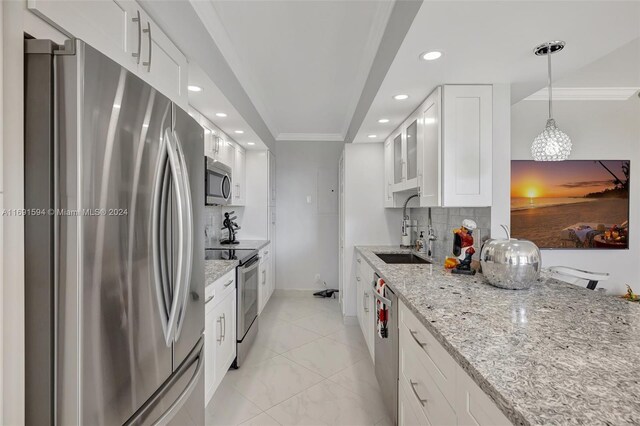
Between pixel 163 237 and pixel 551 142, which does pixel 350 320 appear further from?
pixel 163 237

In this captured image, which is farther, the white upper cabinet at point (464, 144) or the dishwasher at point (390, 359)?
the white upper cabinet at point (464, 144)

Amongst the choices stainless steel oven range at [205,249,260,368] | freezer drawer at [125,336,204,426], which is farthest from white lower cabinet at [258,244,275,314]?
freezer drawer at [125,336,204,426]

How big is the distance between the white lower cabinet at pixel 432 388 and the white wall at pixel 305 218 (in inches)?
121

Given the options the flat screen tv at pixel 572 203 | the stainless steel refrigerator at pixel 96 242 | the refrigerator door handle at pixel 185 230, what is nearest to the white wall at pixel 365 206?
the flat screen tv at pixel 572 203

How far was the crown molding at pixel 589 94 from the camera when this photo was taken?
287 cm

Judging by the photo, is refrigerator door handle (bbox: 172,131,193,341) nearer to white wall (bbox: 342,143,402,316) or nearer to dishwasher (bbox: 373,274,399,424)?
dishwasher (bbox: 373,274,399,424)

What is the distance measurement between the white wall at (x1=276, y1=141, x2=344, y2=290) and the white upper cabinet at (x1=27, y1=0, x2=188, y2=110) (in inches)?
120

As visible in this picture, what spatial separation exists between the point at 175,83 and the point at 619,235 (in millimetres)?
4161

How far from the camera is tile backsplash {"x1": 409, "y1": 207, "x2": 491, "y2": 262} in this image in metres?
2.00

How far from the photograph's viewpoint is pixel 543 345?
866 mm

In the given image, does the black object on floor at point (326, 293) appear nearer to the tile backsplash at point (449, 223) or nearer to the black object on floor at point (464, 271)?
the tile backsplash at point (449, 223)

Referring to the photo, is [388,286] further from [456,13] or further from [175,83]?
[175,83]

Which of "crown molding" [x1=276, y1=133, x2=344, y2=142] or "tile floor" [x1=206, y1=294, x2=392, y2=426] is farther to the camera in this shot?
"crown molding" [x1=276, y1=133, x2=344, y2=142]

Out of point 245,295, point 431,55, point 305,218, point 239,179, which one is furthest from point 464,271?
point 305,218
